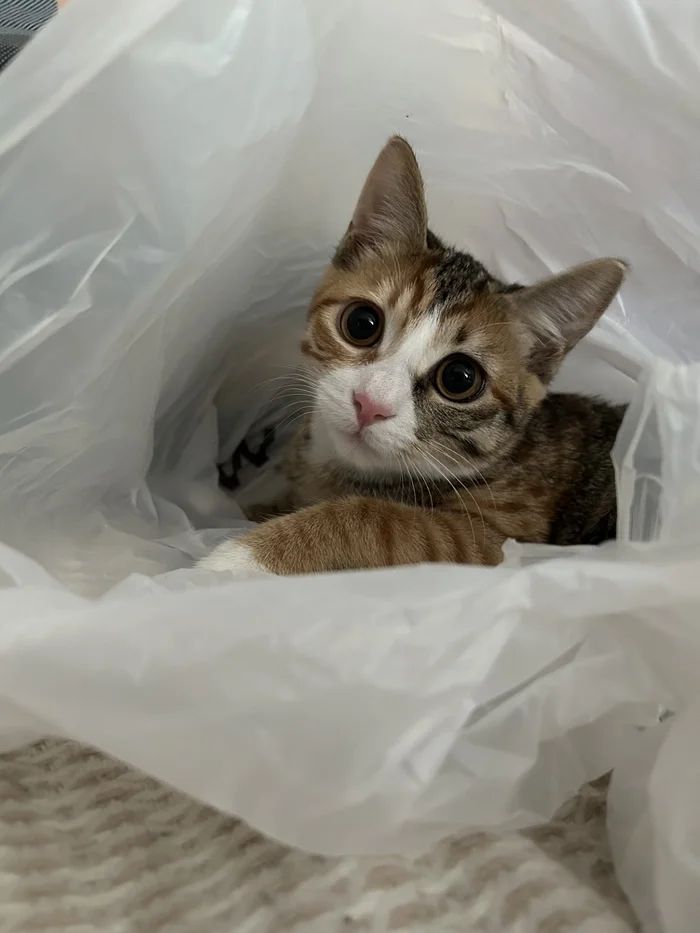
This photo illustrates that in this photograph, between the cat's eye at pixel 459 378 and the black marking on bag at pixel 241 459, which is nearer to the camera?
the cat's eye at pixel 459 378

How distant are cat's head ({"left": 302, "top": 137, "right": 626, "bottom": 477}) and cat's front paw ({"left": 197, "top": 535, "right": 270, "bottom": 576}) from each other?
18cm

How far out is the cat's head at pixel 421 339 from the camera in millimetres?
877

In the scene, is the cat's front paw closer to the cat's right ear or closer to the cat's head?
the cat's head

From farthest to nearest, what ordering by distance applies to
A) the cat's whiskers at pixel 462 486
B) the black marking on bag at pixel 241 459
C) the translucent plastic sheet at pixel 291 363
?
the black marking on bag at pixel 241 459
the cat's whiskers at pixel 462 486
the translucent plastic sheet at pixel 291 363

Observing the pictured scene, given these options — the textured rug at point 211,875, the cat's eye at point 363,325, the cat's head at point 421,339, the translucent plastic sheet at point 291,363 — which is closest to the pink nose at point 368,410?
the cat's head at point 421,339

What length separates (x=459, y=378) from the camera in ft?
3.00

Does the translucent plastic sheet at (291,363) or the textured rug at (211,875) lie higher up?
the translucent plastic sheet at (291,363)

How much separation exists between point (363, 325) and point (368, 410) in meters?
0.15

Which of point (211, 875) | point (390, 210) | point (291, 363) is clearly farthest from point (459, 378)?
point (211, 875)

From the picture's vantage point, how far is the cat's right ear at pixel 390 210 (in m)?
0.91

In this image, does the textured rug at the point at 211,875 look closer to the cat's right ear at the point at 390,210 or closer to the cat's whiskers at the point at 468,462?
the cat's whiskers at the point at 468,462

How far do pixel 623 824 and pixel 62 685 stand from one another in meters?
0.47

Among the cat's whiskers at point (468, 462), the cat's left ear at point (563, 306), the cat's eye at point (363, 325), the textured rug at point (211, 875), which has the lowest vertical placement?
the textured rug at point (211, 875)

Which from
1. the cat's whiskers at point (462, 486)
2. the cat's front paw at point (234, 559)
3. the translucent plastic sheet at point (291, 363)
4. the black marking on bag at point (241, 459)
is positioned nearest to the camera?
the translucent plastic sheet at point (291, 363)
